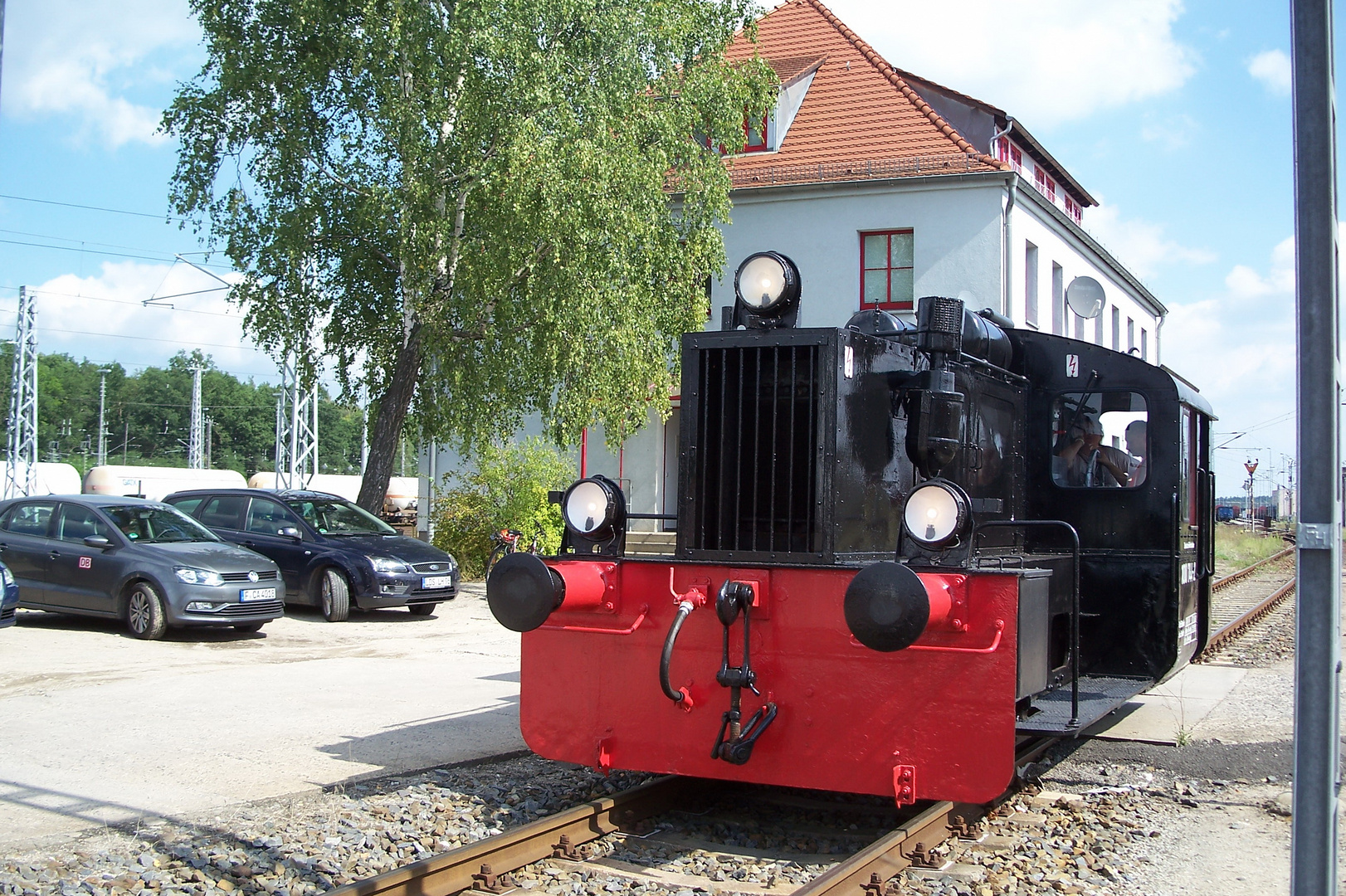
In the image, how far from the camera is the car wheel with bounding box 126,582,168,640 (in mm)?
11758

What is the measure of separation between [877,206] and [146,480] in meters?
34.0

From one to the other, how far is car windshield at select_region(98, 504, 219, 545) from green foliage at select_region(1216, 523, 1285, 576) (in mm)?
20819

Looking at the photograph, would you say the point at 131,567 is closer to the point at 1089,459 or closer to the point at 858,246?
the point at 1089,459

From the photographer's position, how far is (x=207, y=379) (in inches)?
3957

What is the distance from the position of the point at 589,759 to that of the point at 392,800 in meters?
1.05

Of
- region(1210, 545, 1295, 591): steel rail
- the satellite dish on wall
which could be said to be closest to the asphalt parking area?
the satellite dish on wall

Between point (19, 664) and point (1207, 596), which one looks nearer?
point (1207, 596)

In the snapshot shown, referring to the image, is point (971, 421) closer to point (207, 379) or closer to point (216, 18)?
point (216, 18)

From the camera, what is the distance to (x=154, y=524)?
1280 centimetres

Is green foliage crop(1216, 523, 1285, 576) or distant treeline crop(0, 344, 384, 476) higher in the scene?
distant treeline crop(0, 344, 384, 476)

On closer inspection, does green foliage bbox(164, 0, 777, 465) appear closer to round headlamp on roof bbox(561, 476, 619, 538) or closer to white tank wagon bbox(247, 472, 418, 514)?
round headlamp on roof bbox(561, 476, 619, 538)

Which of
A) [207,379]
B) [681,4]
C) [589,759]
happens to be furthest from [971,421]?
[207,379]

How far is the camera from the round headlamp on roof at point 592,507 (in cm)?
579

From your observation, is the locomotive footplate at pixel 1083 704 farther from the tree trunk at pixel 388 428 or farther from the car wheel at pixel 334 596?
the tree trunk at pixel 388 428
